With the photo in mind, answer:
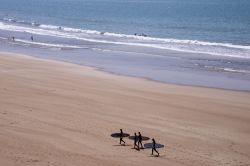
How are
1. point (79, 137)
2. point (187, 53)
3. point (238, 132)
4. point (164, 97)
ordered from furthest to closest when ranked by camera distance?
point (187, 53) → point (164, 97) → point (238, 132) → point (79, 137)

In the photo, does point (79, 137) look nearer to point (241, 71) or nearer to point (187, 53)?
point (241, 71)

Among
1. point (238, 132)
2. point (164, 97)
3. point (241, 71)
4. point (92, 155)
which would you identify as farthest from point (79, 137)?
point (241, 71)

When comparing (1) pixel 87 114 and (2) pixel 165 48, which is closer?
(1) pixel 87 114

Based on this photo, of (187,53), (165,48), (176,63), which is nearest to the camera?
(176,63)

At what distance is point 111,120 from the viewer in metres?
17.6

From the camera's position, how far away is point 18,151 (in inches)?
527

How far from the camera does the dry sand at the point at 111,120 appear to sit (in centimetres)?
1365

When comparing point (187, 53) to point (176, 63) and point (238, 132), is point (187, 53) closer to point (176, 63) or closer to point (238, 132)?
point (176, 63)

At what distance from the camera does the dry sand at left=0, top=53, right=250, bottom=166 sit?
1365cm

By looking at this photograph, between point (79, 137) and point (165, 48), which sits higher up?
point (165, 48)

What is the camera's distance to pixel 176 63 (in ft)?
110

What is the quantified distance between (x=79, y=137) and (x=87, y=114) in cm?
315

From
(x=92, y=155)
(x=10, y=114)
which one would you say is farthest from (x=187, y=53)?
(x=92, y=155)

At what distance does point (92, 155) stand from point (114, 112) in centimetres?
538
